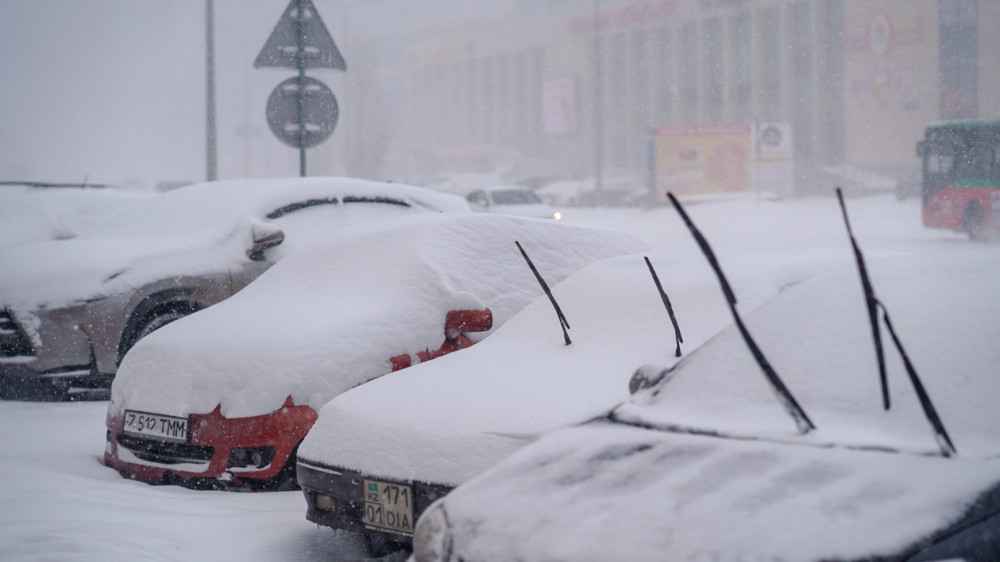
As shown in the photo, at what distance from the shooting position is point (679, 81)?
2299 inches

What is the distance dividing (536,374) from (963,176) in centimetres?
2026

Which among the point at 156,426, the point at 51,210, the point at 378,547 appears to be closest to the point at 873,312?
the point at 378,547

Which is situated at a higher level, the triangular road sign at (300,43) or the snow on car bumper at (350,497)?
the triangular road sign at (300,43)

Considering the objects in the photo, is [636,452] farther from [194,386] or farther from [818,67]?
[818,67]

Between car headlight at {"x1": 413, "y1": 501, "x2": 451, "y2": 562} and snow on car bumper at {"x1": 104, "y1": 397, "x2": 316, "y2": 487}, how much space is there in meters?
2.11

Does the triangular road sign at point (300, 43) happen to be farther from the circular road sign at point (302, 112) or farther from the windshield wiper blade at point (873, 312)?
the windshield wiper blade at point (873, 312)

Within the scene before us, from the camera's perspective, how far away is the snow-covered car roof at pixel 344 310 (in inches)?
178

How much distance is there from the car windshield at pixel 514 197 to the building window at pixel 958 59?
2487 cm

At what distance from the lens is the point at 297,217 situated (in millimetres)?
7750

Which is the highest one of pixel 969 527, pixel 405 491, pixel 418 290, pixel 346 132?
pixel 346 132

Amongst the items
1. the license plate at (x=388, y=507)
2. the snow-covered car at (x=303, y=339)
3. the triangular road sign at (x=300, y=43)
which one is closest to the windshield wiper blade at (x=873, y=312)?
the license plate at (x=388, y=507)

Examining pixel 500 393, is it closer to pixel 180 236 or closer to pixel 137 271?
pixel 137 271

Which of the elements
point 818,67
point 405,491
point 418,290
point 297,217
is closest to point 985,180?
point 297,217

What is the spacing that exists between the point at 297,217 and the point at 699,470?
19.4ft
